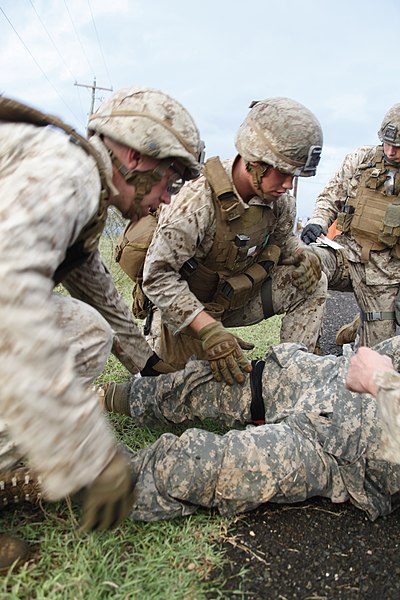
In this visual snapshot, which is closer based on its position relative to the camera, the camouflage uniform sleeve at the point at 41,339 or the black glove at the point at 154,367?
the camouflage uniform sleeve at the point at 41,339

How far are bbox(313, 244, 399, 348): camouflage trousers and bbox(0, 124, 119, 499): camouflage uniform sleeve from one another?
3835 mm

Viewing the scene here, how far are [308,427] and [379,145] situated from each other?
342cm

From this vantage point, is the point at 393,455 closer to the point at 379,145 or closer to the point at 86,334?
the point at 86,334

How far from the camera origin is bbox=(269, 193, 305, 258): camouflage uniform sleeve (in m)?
4.19

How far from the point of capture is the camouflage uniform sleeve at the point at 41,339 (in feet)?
5.04

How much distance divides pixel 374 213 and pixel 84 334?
3633 mm

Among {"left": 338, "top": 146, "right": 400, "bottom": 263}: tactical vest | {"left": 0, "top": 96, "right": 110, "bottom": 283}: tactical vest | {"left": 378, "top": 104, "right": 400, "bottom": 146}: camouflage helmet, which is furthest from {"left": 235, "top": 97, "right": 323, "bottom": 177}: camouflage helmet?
{"left": 338, "top": 146, "right": 400, "bottom": 263}: tactical vest

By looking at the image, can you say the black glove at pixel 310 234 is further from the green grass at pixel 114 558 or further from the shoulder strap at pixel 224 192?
the green grass at pixel 114 558

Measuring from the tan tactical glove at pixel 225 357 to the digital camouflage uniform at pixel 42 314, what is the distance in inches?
59.3

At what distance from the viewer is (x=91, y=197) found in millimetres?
1870

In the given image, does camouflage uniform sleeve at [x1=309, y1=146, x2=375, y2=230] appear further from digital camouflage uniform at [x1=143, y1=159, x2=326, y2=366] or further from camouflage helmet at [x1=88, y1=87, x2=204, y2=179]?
camouflage helmet at [x1=88, y1=87, x2=204, y2=179]

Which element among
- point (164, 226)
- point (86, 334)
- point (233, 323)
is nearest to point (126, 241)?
point (164, 226)

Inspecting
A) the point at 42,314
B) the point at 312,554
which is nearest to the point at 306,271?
the point at 312,554

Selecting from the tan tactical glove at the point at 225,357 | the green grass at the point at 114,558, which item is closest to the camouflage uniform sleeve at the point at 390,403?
the green grass at the point at 114,558
